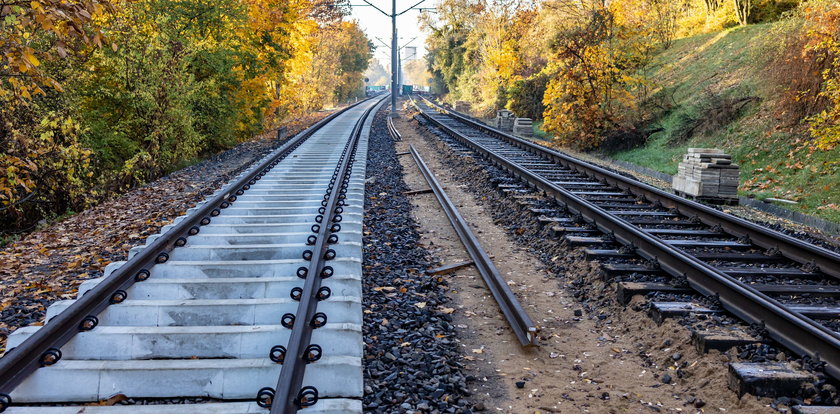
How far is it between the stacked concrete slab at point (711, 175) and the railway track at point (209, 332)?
21.5 ft

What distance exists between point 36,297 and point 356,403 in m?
4.13

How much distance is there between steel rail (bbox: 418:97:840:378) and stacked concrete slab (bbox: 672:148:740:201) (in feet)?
10.1

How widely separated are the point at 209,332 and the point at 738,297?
430 centimetres

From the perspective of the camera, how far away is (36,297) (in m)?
5.62

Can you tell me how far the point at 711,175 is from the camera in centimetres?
1013

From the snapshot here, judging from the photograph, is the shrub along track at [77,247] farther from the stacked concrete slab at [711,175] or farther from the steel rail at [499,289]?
the stacked concrete slab at [711,175]

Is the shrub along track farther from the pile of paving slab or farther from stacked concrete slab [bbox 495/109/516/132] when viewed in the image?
stacked concrete slab [bbox 495/109/516/132]

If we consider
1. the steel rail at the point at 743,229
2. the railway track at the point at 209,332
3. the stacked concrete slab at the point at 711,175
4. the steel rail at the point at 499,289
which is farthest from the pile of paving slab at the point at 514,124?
the railway track at the point at 209,332

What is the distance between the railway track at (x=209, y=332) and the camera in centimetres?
332

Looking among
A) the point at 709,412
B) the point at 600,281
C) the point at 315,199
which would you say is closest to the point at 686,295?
the point at 600,281

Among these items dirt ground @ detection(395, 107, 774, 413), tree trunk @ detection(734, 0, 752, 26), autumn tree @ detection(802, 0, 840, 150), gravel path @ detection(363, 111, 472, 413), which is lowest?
dirt ground @ detection(395, 107, 774, 413)

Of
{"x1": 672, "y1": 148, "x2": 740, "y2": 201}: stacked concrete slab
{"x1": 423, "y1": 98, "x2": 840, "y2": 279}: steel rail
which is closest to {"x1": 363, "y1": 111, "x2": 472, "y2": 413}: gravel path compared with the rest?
{"x1": 423, "y1": 98, "x2": 840, "y2": 279}: steel rail

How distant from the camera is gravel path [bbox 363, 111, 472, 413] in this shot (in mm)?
3924

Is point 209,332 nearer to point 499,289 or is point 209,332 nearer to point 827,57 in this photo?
point 499,289
